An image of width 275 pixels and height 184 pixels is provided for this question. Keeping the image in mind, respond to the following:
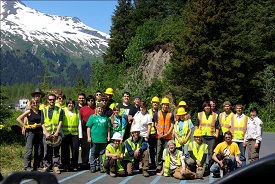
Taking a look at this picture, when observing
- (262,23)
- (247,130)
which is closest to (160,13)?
(262,23)

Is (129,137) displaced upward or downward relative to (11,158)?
upward

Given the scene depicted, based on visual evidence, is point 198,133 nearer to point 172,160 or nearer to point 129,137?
point 172,160

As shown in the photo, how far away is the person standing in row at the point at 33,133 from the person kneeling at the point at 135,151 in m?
2.16

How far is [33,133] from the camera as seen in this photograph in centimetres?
1012

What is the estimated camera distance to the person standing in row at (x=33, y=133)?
1005 cm

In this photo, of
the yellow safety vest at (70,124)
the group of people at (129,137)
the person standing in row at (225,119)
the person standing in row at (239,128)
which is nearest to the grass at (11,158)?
the group of people at (129,137)

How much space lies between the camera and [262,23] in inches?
1585

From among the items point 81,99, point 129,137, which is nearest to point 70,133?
point 81,99

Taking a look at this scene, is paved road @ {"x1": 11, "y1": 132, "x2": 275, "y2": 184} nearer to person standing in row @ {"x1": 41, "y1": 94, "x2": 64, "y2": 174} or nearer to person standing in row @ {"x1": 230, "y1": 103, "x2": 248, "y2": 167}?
person standing in row @ {"x1": 41, "y1": 94, "x2": 64, "y2": 174}

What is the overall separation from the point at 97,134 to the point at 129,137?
3.15ft

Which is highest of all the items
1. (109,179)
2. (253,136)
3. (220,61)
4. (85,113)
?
(220,61)

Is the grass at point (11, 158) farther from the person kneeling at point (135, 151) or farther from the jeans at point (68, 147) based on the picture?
the person kneeling at point (135, 151)

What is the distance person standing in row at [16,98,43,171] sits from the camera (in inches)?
396

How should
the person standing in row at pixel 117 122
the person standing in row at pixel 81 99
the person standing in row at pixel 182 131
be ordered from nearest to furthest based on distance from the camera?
1. the person standing in row at pixel 182 131
2. the person standing in row at pixel 117 122
3. the person standing in row at pixel 81 99
